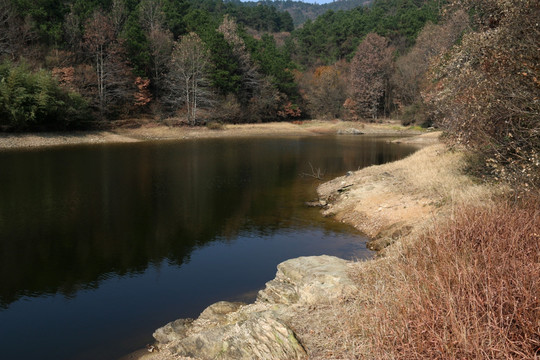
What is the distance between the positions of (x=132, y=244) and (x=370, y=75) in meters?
75.7

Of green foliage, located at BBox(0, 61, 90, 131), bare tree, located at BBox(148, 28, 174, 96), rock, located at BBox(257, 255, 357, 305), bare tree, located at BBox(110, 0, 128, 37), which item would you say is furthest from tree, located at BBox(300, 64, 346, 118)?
rock, located at BBox(257, 255, 357, 305)

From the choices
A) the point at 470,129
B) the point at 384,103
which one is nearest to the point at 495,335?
the point at 470,129

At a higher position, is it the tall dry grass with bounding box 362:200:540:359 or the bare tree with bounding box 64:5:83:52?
the bare tree with bounding box 64:5:83:52

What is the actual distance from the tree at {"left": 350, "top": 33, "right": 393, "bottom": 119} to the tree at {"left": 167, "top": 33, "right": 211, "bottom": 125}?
3168 centimetres

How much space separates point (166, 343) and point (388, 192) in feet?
48.9

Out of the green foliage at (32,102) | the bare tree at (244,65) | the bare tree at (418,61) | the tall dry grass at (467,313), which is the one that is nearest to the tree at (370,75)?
the bare tree at (418,61)

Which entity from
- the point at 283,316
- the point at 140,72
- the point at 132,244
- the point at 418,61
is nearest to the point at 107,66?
the point at 140,72

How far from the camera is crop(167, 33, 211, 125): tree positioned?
6536 cm

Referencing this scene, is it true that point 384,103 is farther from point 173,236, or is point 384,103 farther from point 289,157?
point 173,236

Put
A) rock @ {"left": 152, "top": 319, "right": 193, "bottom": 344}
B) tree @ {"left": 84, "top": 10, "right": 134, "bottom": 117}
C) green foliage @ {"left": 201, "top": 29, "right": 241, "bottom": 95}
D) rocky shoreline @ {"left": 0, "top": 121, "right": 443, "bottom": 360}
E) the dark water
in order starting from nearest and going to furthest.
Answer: rocky shoreline @ {"left": 0, "top": 121, "right": 443, "bottom": 360} < rock @ {"left": 152, "top": 319, "right": 193, "bottom": 344} < the dark water < tree @ {"left": 84, "top": 10, "right": 134, "bottom": 117} < green foliage @ {"left": 201, "top": 29, "right": 241, "bottom": 95}

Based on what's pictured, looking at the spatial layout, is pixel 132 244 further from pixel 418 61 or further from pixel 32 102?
pixel 418 61

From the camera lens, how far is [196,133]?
63.7 m

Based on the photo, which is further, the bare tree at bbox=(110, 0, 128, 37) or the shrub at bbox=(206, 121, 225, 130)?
the bare tree at bbox=(110, 0, 128, 37)

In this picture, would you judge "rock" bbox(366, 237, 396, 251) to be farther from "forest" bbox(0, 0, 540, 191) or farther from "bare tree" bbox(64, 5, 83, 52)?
"bare tree" bbox(64, 5, 83, 52)
